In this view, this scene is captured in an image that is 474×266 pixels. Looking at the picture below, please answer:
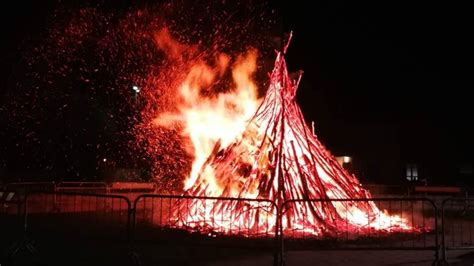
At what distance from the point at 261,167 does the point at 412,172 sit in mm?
26897

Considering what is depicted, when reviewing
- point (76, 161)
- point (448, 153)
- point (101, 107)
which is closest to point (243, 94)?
point (101, 107)

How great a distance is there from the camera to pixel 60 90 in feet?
78.2

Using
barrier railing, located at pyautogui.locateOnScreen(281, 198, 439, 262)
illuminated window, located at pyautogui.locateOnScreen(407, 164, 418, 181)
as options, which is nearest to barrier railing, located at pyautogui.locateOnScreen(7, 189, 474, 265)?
barrier railing, located at pyautogui.locateOnScreen(281, 198, 439, 262)

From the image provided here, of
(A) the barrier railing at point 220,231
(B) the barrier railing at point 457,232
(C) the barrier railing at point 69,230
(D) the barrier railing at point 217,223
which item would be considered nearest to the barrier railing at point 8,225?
(A) the barrier railing at point 220,231

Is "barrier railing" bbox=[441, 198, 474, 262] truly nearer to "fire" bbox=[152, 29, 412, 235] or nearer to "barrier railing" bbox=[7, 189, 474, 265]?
"barrier railing" bbox=[7, 189, 474, 265]

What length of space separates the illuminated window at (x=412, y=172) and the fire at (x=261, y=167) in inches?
972

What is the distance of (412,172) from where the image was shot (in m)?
35.8

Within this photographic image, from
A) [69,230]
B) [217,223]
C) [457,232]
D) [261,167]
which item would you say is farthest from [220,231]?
[457,232]

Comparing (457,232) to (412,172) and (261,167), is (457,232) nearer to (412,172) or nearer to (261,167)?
(261,167)

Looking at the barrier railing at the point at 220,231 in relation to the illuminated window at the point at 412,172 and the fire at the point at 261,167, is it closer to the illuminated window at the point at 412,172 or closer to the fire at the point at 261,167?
the fire at the point at 261,167

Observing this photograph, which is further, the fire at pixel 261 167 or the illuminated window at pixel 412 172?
the illuminated window at pixel 412 172

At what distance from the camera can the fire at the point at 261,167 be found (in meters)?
10.7

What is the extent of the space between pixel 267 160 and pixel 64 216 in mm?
5761

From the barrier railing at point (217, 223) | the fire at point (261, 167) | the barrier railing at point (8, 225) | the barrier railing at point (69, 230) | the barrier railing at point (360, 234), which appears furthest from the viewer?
the fire at point (261, 167)
